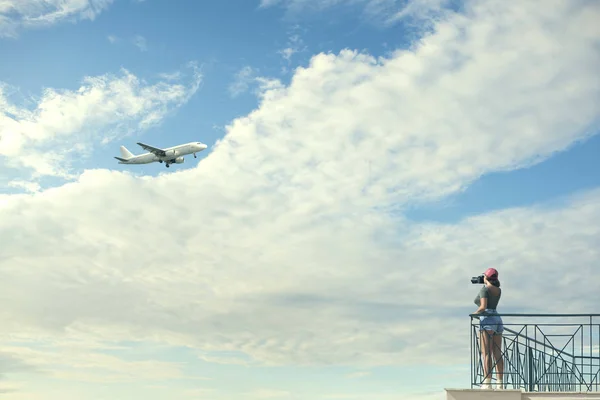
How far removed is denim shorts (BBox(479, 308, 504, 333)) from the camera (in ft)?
43.3

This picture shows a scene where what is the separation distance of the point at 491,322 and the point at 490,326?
9 centimetres

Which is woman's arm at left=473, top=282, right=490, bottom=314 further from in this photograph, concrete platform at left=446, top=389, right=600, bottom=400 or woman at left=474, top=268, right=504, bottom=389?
concrete platform at left=446, top=389, right=600, bottom=400

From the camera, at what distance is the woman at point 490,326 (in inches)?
520

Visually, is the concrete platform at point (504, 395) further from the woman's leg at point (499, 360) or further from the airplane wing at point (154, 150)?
the airplane wing at point (154, 150)

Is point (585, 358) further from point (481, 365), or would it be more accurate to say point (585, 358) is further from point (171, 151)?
point (171, 151)

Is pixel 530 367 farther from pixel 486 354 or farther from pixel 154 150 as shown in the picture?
pixel 154 150

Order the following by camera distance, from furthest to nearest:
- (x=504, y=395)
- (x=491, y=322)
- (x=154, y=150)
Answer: (x=154, y=150) → (x=491, y=322) → (x=504, y=395)

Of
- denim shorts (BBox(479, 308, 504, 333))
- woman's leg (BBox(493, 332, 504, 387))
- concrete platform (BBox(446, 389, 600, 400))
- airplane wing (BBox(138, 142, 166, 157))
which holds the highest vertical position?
airplane wing (BBox(138, 142, 166, 157))

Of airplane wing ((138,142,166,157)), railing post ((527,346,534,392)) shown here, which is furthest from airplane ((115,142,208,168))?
railing post ((527,346,534,392))

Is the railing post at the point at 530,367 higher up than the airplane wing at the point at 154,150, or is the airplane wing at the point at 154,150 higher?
the airplane wing at the point at 154,150

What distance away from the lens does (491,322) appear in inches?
521

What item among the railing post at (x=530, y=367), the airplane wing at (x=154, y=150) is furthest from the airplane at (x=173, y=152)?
the railing post at (x=530, y=367)

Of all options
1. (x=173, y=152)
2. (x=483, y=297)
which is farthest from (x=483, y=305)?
(x=173, y=152)

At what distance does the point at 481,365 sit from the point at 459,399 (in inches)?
48.2
